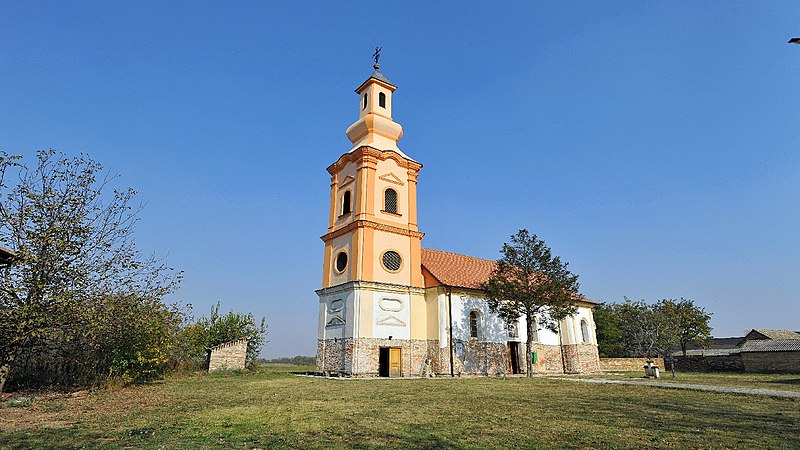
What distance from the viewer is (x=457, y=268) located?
32.0 m

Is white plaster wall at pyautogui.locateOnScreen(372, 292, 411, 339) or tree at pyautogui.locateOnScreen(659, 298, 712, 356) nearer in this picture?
white plaster wall at pyautogui.locateOnScreen(372, 292, 411, 339)

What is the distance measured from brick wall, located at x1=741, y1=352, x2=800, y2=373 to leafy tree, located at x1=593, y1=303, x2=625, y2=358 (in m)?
15.6

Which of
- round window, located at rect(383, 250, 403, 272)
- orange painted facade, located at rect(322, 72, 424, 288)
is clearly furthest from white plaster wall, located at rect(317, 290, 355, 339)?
round window, located at rect(383, 250, 403, 272)

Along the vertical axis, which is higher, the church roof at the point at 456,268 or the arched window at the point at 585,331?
the church roof at the point at 456,268

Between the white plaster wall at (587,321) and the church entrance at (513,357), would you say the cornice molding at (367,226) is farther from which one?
the white plaster wall at (587,321)

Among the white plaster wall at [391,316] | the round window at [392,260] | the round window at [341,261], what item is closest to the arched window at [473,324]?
the white plaster wall at [391,316]

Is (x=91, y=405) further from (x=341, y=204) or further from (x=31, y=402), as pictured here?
(x=341, y=204)

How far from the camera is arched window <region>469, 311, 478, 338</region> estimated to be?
28.6m

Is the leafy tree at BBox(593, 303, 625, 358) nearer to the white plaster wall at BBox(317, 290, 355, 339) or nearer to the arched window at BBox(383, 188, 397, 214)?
the arched window at BBox(383, 188, 397, 214)

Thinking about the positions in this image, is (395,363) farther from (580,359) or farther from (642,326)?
(642,326)

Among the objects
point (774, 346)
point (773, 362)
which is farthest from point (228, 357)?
point (774, 346)

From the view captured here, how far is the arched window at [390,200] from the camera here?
29.4 metres

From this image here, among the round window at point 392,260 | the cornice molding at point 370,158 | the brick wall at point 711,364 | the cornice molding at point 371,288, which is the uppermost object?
the cornice molding at point 370,158

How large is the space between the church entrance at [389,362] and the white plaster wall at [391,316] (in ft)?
2.95
